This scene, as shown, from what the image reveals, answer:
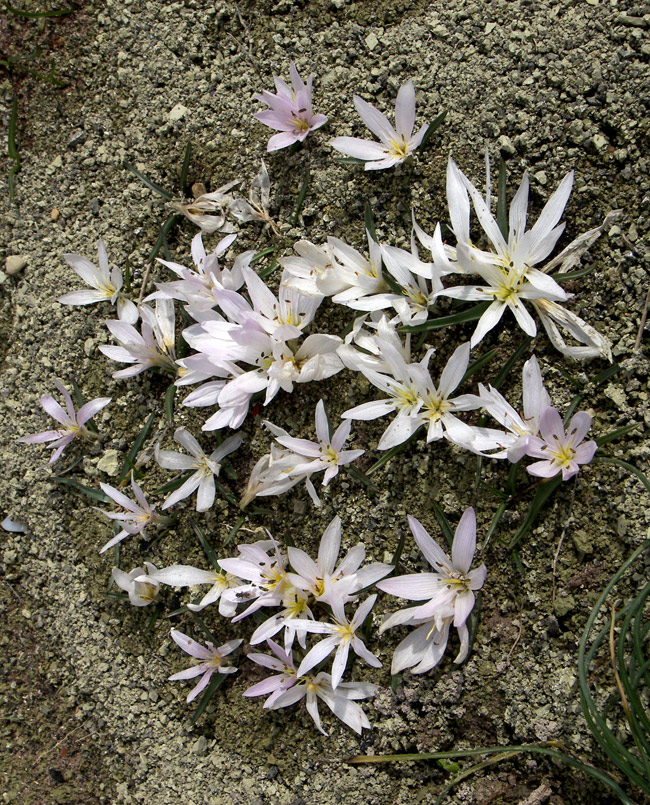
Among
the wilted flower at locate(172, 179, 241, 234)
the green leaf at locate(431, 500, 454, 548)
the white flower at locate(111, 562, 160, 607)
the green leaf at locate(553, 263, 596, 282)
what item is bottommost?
the white flower at locate(111, 562, 160, 607)

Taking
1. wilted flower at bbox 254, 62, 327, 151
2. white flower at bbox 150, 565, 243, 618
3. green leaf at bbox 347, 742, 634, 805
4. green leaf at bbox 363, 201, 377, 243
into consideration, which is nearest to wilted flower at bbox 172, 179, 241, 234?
wilted flower at bbox 254, 62, 327, 151

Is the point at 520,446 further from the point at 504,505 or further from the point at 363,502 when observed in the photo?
the point at 363,502

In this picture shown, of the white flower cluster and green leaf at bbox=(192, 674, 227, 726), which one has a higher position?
the white flower cluster

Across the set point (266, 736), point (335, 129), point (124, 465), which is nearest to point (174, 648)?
point (266, 736)

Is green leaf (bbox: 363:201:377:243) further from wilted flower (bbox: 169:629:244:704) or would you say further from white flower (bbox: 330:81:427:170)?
wilted flower (bbox: 169:629:244:704)

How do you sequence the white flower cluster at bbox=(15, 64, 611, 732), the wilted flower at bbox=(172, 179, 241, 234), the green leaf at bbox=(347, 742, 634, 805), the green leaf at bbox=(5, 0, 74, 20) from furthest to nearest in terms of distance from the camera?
the green leaf at bbox=(5, 0, 74, 20) → the wilted flower at bbox=(172, 179, 241, 234) → the white flower cluster at bbox=(15, 64, 611, 732) → the green leaf at bbox=(347, 742, 634, 805)

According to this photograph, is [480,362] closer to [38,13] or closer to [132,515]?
[132,515]

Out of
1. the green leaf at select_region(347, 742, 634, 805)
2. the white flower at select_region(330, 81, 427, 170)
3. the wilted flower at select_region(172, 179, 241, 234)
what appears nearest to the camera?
the green leaf at select_region(347, 742, 634, 805)
